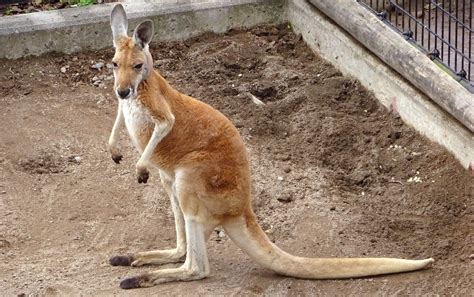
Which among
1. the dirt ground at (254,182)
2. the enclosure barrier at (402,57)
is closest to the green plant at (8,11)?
the dirt ground at (254,182)

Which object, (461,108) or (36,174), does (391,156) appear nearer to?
(461,108)

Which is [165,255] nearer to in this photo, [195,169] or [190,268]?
[190,268]

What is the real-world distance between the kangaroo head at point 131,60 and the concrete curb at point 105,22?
3.18m

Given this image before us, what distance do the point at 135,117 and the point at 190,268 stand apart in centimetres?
95

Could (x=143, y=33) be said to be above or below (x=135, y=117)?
above

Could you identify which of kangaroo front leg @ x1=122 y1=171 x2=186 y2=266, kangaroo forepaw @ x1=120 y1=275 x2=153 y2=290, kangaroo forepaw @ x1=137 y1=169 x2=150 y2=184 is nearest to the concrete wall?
kangaroo front leg @ x1=122 y1=171 x2=186 y2=266

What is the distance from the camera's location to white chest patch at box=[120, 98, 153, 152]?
6324mm

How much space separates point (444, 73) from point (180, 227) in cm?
243

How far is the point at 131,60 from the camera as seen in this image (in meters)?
6.21

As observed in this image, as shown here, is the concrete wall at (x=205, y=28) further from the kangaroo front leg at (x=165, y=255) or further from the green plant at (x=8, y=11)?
the kangaroo front leg at (x=165, y=255)

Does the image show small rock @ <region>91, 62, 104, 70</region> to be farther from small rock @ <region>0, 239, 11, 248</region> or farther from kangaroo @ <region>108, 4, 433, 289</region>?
kangaroo @ <region>108, 4, 433, 289</region>

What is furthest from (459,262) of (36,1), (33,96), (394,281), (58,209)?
(36,1)

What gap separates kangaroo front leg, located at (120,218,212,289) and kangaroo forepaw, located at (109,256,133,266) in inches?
11.3

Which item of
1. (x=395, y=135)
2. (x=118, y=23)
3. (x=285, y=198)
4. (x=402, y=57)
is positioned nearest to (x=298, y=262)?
(x=285, y=198)
